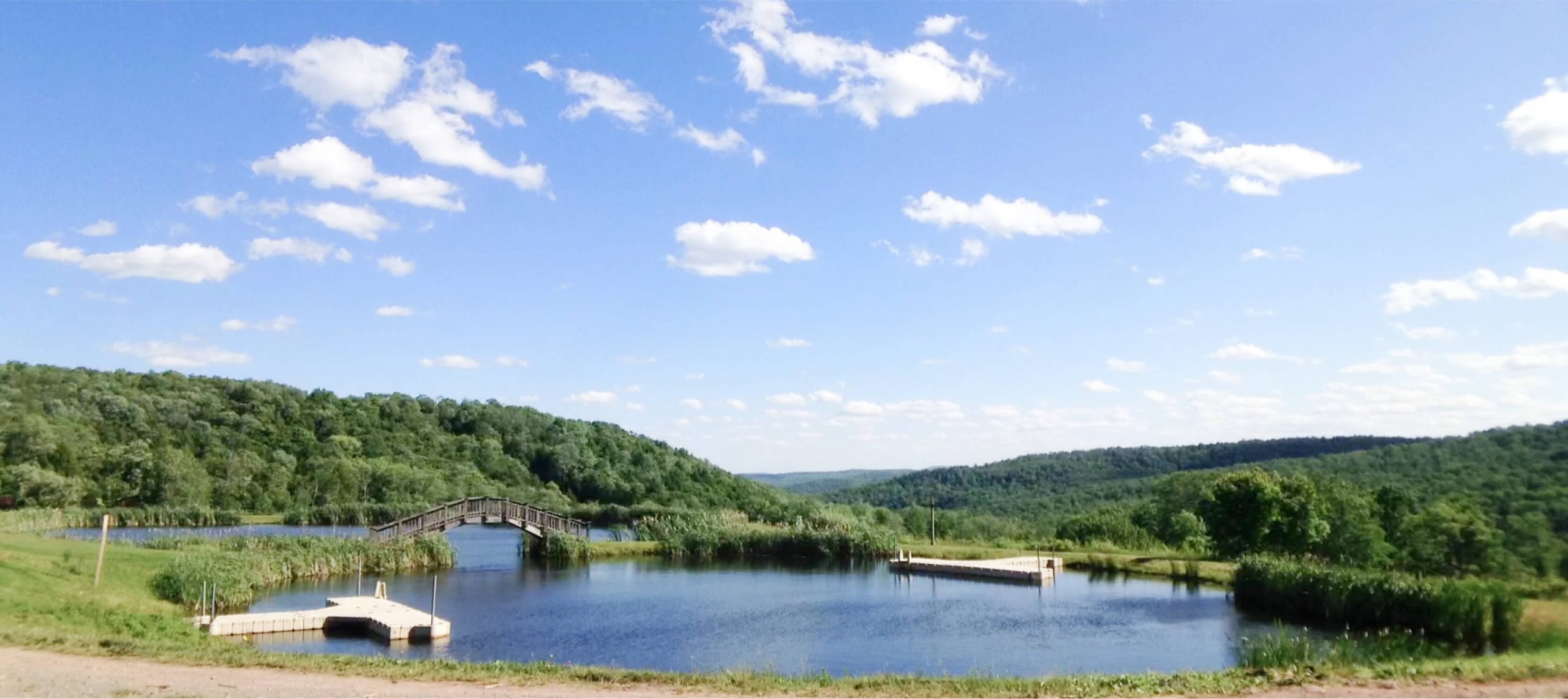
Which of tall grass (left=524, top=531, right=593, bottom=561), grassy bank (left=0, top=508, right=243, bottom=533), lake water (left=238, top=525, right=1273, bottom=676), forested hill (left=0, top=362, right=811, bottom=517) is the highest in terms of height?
forested hill (left=0, top=362, right=811, bottom=517)

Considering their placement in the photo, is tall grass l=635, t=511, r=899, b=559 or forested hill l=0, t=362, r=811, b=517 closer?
tall grass l=635, t=511, r=899, b=559

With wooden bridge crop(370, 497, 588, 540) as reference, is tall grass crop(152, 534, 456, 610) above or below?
below

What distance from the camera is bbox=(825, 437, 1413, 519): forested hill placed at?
107688 millimetres

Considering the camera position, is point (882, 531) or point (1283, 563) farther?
point (882, 531)

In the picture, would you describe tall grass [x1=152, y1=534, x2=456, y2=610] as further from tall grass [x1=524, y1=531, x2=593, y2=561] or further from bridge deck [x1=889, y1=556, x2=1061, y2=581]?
bridge deck [x1=889, y1=556, x2=1061, y2=581]

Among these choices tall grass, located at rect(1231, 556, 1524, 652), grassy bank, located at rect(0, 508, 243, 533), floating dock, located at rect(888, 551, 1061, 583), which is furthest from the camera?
grassy bank, located at rect(0, 508, 243, 533)

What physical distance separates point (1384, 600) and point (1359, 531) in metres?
17.5

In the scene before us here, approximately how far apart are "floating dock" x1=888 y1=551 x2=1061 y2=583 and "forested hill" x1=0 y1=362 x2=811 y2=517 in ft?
62.3

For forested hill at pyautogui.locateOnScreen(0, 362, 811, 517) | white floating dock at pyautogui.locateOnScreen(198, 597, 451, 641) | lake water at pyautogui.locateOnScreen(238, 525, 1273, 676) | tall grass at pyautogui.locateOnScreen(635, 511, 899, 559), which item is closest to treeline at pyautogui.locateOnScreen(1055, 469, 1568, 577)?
lake water at pyautogui.locateOnScreen(238, 525, 1273, 676)

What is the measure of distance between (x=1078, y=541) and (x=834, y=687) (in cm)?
3802

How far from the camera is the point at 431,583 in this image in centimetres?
3136

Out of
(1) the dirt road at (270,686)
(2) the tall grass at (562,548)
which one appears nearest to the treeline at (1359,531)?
(1) the dirt road at (270,686)

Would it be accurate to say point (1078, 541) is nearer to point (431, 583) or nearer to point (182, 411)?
point (431, 583)

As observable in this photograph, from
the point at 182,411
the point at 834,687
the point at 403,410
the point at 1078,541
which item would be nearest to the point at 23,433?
the point at 182,411
